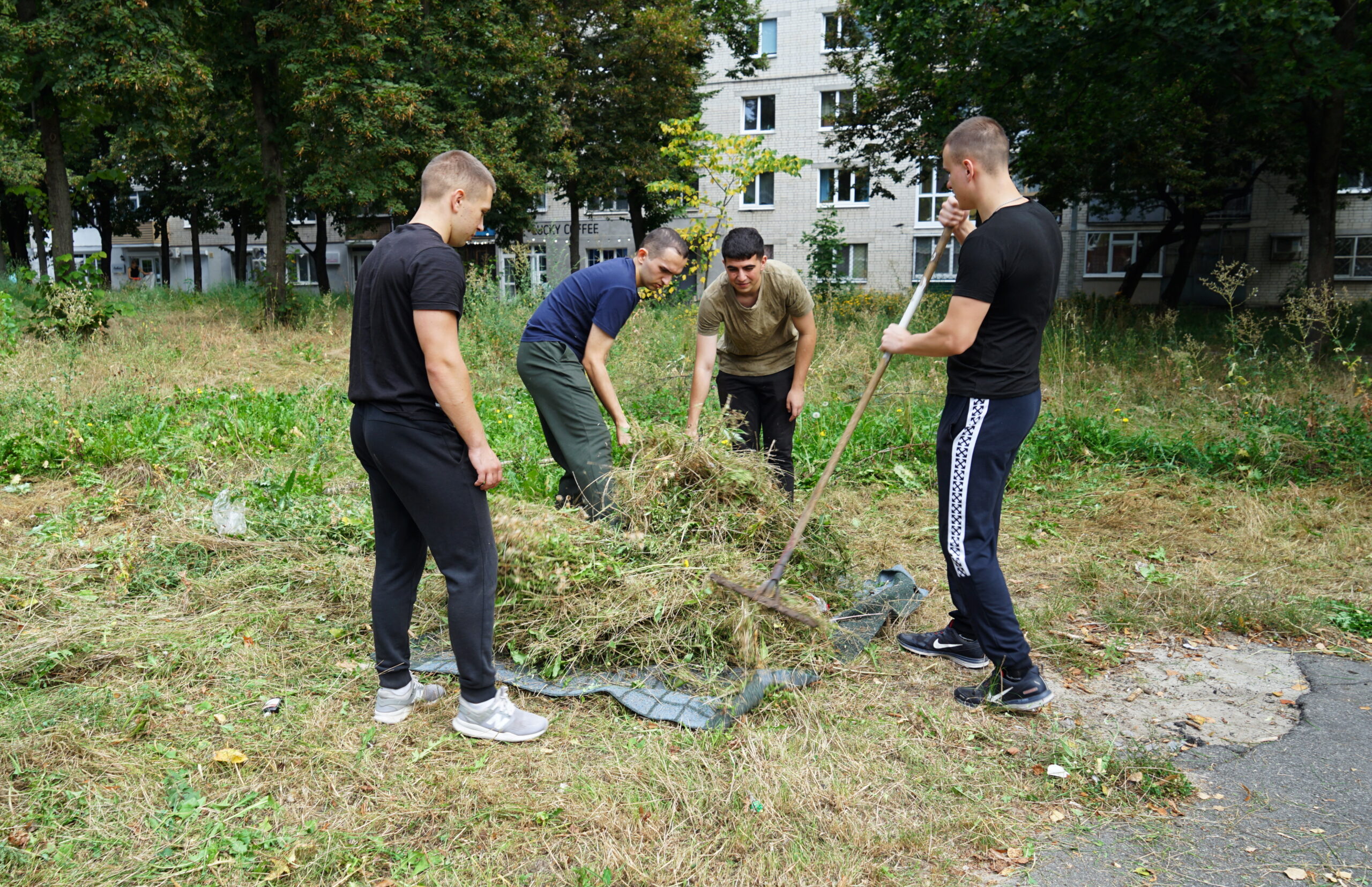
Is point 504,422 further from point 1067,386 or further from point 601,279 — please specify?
point 1067,386

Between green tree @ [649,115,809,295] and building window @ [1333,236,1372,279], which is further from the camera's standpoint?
building window @ [1333,236,1372,279]

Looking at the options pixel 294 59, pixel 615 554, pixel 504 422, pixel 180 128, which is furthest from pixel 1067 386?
pixel 180 128

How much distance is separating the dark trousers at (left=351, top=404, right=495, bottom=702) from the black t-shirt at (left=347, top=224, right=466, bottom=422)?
7 cm

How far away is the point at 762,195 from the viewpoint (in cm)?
3209

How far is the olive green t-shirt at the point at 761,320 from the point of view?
4777 mm

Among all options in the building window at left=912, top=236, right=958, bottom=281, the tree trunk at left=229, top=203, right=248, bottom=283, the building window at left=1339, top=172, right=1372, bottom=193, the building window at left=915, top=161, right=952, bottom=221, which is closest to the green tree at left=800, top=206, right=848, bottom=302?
the building window at left=1339, top=172, right=1372, bottom=193

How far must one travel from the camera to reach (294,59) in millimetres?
14625

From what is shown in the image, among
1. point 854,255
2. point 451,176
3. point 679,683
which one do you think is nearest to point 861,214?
point 854,255

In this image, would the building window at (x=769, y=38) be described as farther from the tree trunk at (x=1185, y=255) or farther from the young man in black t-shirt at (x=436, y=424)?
the young man in black t-shirt at (x=436, y=424)

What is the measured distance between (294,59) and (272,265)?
11.5ft

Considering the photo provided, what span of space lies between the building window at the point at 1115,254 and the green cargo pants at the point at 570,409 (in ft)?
99.1

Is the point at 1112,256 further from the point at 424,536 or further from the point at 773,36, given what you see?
the point at 424,536

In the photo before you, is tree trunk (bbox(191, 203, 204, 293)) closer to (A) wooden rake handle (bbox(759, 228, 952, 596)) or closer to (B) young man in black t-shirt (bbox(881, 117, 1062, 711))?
(A) wooden rake handle (bbox(759, 228, 952, 596))

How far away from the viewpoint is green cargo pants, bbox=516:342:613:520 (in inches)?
175
